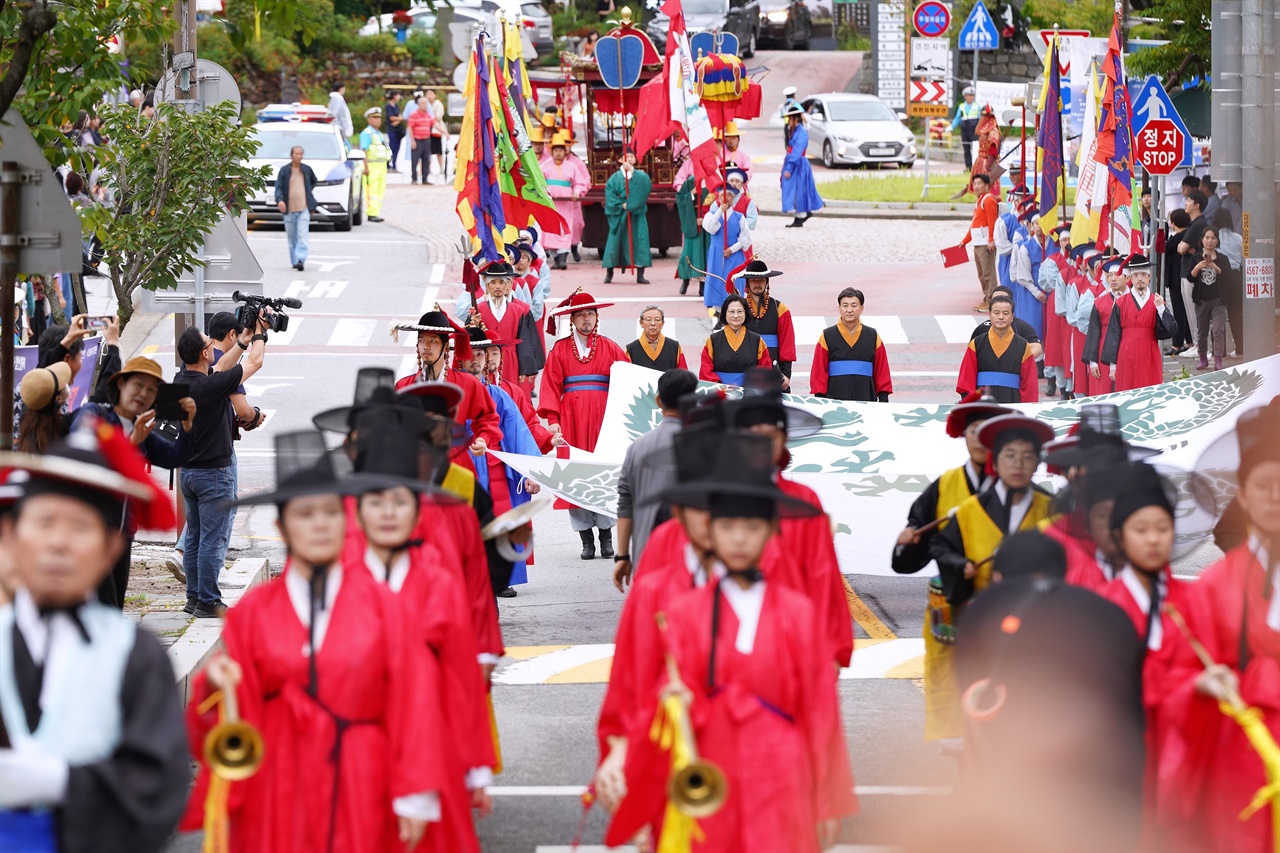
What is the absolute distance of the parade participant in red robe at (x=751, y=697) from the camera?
5.25m

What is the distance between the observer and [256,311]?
1112 centimetres

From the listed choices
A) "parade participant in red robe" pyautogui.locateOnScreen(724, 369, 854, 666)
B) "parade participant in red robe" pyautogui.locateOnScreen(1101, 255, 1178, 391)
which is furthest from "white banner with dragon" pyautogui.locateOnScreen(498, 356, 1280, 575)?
"parade participant in red robe" pyautogui.locateOnScreen(1101, 255, 1178, 391)

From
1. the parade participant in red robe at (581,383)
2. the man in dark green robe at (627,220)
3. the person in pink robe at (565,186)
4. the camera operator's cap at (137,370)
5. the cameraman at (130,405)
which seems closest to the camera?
the cameraman at (130,405)

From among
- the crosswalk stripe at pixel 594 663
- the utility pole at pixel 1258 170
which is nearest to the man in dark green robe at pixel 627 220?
the utility pole at pixel 1258 170

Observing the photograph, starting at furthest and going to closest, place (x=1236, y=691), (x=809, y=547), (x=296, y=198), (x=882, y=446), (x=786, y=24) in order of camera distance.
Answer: (x=786, y=24)
(x=296, y=198)
(x=882, y=446)
(x=809, y=547)
(x=1236, y=691)

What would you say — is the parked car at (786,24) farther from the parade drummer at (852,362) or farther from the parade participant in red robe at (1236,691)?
the parade participant in red robe at (1236,691)

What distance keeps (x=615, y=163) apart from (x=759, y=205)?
6840 millimetres

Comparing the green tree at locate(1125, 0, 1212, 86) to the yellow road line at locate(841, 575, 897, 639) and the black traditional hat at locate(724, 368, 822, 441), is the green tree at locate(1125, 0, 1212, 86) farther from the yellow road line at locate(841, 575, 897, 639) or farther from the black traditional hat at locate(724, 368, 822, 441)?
the black traditional hat at locate(724, 368, 822, 441)

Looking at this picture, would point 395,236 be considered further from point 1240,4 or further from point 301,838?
point 301,838

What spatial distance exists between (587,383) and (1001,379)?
3.16 meters

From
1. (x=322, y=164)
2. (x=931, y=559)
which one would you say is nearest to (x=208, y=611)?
A: (x=931, y=559)

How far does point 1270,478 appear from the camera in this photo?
18.2 ft

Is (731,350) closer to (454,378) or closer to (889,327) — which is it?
(454,378)

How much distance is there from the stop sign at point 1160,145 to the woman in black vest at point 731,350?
308 inches
